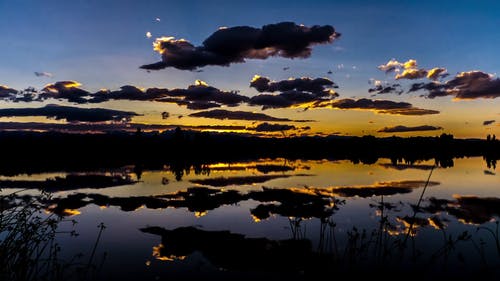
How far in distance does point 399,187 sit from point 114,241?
104ft

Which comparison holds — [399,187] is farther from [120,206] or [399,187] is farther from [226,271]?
[226,271]

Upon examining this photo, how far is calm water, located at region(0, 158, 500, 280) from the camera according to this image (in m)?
16.4

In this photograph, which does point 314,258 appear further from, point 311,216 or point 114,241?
point 114,241

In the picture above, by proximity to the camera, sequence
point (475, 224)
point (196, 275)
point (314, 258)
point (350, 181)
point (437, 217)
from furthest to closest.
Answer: point (350, 181)
point (437, 217)
point (475, 224)
point (314, 258)
point (196, 275)

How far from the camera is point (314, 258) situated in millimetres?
17391

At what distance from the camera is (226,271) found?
16.7m

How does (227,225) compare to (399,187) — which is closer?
(227,225)

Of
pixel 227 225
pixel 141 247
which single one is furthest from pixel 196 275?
pixel 227 225

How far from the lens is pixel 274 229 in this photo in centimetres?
2338

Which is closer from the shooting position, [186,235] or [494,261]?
[494,261]

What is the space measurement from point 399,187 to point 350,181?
738 centimetres

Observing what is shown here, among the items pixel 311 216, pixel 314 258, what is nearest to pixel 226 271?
pixel 314 258

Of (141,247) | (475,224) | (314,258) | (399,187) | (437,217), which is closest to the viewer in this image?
(314,258)

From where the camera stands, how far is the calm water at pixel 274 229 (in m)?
16.4
